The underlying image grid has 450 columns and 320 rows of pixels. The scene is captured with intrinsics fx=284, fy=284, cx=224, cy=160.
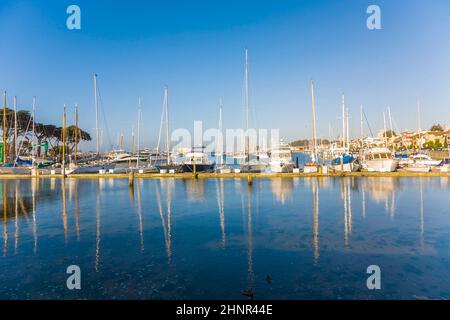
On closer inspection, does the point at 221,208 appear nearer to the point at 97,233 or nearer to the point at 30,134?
the point at 97,233

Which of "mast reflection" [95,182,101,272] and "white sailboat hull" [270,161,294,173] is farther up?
"white sailboat hull" [270,161,294,173]

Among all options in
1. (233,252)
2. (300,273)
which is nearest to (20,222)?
(233,252)

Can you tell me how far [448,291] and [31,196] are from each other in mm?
34624

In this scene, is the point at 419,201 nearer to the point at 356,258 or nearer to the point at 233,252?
the point at 356,258

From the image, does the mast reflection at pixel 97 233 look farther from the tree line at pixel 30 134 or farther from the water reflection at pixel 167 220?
the tree line at pixel 30 134

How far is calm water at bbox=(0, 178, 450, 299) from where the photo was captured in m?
9.45

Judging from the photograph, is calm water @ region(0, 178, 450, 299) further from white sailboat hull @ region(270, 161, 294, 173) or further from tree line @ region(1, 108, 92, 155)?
tree line @ region(1, 108, 92, 155)

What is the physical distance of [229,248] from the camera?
13.5 metres

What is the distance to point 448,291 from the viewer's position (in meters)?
9.05

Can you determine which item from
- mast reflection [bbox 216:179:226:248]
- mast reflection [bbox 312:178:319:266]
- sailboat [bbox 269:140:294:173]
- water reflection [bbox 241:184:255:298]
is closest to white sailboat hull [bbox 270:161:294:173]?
sailboat [bbox 269:140:294:173]

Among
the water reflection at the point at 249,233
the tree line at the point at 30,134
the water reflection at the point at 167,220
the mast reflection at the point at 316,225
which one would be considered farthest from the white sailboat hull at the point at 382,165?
the tree line at the point at 30,134

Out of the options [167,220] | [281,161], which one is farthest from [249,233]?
[281,161]

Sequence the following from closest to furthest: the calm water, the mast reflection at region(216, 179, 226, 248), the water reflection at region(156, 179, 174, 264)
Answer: the calm water → the water reflection at region(156, 179, 174, 264) → the mast reflection at region(216, 179, 226, 248)

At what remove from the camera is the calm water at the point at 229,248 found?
9445mm
